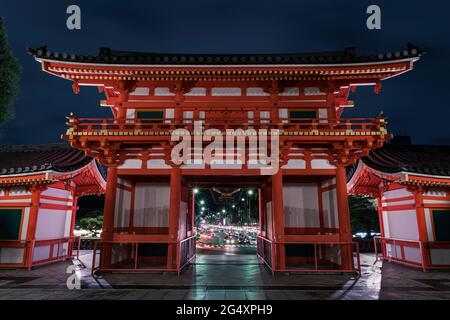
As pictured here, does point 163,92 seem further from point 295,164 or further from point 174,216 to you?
point 295,164

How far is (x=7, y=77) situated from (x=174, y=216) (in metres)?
8.80

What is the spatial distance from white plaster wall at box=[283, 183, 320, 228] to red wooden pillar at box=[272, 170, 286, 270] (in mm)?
2419

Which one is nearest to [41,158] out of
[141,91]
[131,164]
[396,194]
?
[131,164]

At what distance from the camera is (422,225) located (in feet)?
36.8

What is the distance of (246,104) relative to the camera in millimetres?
11656

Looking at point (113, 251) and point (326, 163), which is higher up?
point (326, 163)

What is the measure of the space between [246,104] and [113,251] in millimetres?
8498

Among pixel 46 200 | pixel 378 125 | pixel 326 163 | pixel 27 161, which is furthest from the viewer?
pixel 27 161

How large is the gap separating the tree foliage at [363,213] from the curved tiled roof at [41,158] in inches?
778

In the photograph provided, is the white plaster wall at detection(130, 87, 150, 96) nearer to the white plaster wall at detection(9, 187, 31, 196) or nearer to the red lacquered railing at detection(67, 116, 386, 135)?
the red lacquered railing at detection(67, 116, 386, 135)

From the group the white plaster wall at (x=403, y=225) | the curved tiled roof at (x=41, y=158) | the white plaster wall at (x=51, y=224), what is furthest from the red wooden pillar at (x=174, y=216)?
the white plaster wall at (x=403, y=225)
